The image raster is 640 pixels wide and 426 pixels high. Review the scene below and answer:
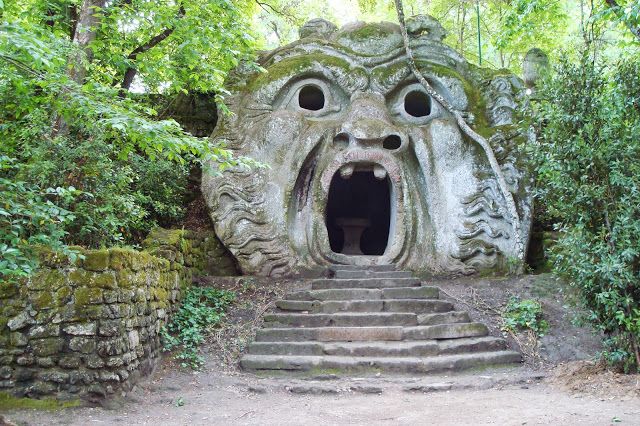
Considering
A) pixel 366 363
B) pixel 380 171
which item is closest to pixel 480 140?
pixel 380 171

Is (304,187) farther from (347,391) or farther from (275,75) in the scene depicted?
(347,391)

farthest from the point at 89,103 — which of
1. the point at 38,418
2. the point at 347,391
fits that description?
the point at 347,391

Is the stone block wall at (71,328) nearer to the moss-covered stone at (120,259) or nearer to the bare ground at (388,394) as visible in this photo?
the moss-covered stone at (120,259)

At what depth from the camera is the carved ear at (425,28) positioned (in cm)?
991

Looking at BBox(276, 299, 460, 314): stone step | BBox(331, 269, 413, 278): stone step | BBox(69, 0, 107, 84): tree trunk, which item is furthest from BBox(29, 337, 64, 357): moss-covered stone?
BBox(331, 269, 413, 278): stone step

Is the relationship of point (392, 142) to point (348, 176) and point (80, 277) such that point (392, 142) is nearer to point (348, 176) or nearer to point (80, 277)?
point (348, 176)

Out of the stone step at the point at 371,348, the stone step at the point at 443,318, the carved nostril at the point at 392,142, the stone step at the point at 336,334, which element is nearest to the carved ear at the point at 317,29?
the carved nostril at the point at 392,142

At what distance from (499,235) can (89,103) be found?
6.32 metres

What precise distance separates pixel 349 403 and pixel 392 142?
4.94 m

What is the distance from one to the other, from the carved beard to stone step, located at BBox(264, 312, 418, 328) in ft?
4.47

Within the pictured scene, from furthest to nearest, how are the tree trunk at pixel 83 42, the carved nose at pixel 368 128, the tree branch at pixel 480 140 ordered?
1. the carved nose at pixel 368 128
2. the tree branch at pixel 480 140
3. the tree trunk at pixel 83 42

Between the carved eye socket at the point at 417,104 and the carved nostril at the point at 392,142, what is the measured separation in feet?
3.26

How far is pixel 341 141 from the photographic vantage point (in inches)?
367

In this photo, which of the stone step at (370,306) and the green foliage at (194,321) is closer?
the green foliage at (194,321)
